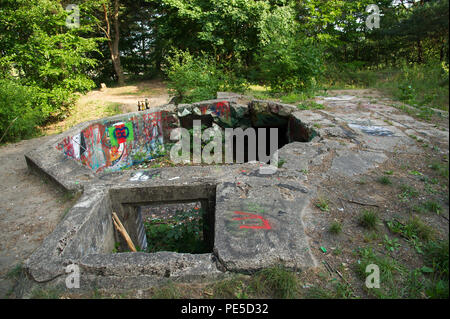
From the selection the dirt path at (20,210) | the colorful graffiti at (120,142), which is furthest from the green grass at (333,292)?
the colorful graffiti at (120,142)

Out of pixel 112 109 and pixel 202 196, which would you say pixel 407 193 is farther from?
pixel 112 109

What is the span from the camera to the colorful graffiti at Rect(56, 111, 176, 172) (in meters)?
5.57

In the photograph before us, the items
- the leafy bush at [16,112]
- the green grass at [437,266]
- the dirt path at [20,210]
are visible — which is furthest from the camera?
the leafy bush at [16,112]

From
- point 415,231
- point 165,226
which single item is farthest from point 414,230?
point 165,226

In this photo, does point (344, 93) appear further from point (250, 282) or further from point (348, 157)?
point (250, 282)

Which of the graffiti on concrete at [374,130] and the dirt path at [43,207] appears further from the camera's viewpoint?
the graffiti on concrete at [374,130]

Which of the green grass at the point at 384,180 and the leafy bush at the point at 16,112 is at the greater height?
the leafy bush at the point at 16,112

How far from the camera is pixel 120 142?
21.4ft

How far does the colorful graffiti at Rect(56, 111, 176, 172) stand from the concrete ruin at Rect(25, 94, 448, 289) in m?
0.03

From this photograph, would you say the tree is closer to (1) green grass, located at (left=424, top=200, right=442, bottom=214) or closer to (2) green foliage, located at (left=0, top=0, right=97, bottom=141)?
(2) green foliage, located at (left=0, top=0, right=97, bottom=141)

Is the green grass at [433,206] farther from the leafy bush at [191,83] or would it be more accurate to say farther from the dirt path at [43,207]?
the leafy bush at [191,83]

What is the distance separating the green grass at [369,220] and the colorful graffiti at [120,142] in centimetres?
510

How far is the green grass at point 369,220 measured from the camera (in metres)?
2.49

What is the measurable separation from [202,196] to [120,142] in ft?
12.9
